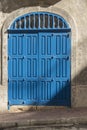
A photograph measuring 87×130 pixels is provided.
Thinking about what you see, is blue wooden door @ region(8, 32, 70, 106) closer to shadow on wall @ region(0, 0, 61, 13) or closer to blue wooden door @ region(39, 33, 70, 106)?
blue wooden door @ region(39, 33, 70, 106)

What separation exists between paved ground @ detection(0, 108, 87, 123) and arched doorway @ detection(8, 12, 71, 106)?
0.40 meters

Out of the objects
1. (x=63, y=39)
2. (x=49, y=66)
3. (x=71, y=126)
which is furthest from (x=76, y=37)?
(x=71, y=126)

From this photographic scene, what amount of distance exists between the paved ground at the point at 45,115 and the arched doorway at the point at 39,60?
0.40 meters

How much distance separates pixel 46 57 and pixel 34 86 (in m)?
0.97

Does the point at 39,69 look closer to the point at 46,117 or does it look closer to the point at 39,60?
the point at 39,60

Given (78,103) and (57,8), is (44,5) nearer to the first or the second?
(57,8)

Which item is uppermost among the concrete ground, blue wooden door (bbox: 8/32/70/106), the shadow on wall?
the shadow on wall

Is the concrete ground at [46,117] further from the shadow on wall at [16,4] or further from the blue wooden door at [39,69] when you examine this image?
the shadow on wall at [16,4]

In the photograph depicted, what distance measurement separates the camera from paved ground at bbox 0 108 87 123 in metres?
11.0

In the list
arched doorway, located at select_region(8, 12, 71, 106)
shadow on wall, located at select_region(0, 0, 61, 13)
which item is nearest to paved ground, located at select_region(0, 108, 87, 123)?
arched doorway, located at select_region(8, 12, 71, 106)

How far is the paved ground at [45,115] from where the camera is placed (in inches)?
434

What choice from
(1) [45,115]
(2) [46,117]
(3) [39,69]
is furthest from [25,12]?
(2) [46,117]

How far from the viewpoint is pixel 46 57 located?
40.7 feet

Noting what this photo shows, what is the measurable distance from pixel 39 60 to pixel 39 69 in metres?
0.28
